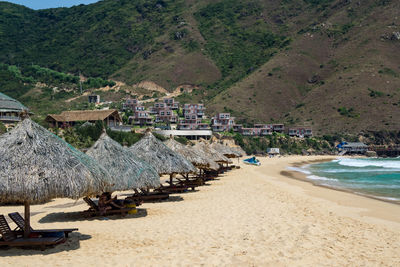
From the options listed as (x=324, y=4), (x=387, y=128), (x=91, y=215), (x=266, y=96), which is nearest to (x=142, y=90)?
(x=266, y=96)

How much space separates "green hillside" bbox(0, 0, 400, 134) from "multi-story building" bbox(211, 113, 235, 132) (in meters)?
8.04

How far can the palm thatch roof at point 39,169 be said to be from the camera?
300 inches

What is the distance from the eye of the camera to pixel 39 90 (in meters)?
98.3

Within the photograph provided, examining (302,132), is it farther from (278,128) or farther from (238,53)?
(238,53)

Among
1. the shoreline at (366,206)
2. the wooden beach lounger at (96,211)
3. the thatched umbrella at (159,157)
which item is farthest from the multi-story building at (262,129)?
the wooden beach lounger at (96,211)

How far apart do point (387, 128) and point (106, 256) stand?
85117 mm

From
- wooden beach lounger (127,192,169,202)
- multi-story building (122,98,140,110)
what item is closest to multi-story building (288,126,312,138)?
multi-story building (122,98,140,110)

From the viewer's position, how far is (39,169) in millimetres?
7832

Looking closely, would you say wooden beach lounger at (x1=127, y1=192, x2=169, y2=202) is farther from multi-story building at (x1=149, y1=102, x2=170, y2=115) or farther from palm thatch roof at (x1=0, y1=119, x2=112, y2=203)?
multi-story building at (x1=149, y1=102, x2=170, y2=115)

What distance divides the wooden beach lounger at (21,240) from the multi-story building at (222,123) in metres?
71.4

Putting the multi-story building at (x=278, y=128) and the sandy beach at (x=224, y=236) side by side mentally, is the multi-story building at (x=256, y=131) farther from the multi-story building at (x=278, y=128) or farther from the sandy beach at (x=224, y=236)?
the sandy beach at (x=224, y=236)

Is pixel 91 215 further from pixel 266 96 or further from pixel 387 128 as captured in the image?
pixel 266 96

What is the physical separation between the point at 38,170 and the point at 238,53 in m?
126

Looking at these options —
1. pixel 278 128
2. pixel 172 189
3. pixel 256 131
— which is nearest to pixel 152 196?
pixel 172 189
